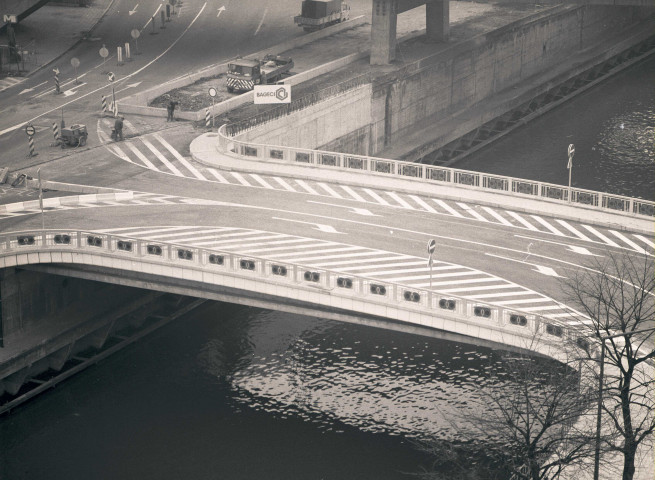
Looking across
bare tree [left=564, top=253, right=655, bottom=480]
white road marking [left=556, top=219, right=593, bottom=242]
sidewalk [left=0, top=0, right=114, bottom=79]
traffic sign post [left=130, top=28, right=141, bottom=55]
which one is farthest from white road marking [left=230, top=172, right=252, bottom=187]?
sidewalk [left=0, top=0, right=114, bottom=79]

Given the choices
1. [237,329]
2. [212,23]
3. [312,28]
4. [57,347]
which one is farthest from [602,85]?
[57,347]

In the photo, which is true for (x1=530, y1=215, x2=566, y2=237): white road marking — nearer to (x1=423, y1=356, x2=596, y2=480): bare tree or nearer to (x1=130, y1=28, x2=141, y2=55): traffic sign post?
(x1=423, y1=356, x2=596, y2=480): bare tree

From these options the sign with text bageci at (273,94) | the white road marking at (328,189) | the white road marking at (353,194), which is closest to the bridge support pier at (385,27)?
the sign with text bageci at (273,94)

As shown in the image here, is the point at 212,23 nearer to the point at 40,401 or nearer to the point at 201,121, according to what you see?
the point at 201,121

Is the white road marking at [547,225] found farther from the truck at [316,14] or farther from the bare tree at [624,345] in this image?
the truck at [316,14]

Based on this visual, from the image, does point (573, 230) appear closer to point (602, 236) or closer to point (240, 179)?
point (602, 236)
